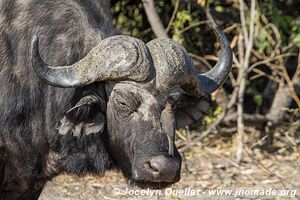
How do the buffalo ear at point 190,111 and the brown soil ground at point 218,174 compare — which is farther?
the brown soil ground at point 218,174

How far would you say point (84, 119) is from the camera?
15.9ft

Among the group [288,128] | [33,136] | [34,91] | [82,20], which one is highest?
[82,20]

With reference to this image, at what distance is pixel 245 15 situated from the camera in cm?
852

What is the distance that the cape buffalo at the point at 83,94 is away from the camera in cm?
465

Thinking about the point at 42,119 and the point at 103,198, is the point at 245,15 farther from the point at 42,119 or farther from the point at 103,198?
the point at 42,119

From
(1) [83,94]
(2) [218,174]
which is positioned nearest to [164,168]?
(1) [83,94]

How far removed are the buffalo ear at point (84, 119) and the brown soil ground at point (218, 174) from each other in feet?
5.74

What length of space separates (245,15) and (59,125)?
409 centimetres

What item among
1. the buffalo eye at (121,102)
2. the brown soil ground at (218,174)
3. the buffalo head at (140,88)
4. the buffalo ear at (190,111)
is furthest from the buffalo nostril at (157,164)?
the brown soil ground at (218,174)

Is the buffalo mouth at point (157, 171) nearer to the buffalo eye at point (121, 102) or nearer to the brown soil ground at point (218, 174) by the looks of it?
the buffalo eye at point (121, 102)

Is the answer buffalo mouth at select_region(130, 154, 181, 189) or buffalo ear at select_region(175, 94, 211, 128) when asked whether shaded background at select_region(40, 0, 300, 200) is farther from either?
buffalo mouth at select_region(130, 154, 181, 189)

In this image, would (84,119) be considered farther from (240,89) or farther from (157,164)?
(240,89)

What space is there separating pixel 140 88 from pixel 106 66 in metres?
0.26

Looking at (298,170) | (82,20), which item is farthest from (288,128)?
(82,20)
